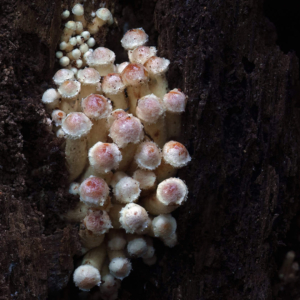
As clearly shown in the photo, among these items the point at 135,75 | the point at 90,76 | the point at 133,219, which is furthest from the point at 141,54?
the point at 133,219

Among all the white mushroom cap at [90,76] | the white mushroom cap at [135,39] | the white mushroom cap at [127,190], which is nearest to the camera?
the white mushroom cap at [127,190]

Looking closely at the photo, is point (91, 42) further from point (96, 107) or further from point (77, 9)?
point (96, 107)

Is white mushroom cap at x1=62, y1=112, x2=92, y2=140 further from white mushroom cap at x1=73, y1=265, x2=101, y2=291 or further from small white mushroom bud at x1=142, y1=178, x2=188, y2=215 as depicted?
white mushroom cap at x1=73, y1=265, x2=101, y2=291

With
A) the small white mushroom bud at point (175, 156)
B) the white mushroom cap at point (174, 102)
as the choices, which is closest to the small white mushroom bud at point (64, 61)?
the white mushroom cap at point (174, 102)

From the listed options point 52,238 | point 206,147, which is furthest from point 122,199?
point 206,147

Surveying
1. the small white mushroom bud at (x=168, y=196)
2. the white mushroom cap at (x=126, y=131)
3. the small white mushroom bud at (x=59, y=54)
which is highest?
the small white mushroom bud at (x=59, y=54)

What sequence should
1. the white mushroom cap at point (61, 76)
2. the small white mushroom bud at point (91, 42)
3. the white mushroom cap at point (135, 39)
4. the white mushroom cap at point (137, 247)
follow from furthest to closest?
the small white mushroom bud at point (91, 42), the white mushroom cap at point (135, 39), the white mushroom cap at point (61, 76), the white mushroom cap at point (137, 247)

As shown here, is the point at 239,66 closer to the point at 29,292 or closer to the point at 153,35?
the point at 153,35

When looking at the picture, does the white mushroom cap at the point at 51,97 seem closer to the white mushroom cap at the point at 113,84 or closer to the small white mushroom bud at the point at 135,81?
the white mushroom cap at the point at 113,84
